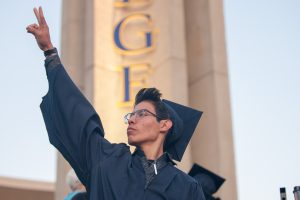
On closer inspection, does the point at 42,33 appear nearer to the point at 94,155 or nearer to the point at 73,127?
the point at 73,127

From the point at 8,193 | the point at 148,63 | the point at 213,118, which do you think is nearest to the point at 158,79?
the point at 148,63

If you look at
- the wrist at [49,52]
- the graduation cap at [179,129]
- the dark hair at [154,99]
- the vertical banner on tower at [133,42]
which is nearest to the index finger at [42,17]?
the wrist at [49,52]

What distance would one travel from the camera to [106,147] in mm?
2551

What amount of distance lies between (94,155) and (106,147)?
8cm

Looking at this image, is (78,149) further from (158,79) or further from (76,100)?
(158,79)

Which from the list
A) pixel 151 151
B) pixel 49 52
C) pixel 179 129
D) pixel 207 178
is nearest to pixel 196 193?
pixel 151 151

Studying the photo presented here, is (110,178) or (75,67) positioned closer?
(110,178)

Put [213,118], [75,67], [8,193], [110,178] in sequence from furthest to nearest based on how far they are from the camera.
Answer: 1. [8,193]
2. [75,67]
3. [213,118]
4. [110,178]

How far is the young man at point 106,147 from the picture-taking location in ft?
8.02

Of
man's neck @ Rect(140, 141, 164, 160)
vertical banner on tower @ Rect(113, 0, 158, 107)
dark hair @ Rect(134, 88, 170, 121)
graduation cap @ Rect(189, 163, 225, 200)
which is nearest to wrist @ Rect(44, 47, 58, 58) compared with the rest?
dark hair @ Rect(134, 88, 170, 121)

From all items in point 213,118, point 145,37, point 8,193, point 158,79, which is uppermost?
point 145,37

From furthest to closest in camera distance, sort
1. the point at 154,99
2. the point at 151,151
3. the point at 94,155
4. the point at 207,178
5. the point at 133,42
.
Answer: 1. the point at 133,42
2. the point at 207,178
3. the point at 154,99
4. the point at 151,151
5. the point at 94,155

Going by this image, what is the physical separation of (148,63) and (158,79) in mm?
432

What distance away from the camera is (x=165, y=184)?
2.48 m
